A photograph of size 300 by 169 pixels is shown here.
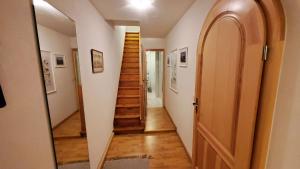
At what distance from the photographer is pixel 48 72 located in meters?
0.93

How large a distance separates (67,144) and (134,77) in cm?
294

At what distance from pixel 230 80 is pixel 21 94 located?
1337 millimetres

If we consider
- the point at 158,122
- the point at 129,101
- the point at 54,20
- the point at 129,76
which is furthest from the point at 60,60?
the point at 129,76

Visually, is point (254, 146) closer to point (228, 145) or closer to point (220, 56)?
point (228, 145)

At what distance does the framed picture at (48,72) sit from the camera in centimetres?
87

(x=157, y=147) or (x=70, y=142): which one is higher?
(x=70, y=142)

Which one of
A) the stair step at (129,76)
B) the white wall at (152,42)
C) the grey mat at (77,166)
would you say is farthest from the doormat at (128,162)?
the white wall at (152,42)

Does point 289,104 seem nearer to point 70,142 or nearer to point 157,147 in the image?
point 70,142

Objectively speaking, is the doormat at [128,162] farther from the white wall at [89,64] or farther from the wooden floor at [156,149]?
the white wall at [89,64]

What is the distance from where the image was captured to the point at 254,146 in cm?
81

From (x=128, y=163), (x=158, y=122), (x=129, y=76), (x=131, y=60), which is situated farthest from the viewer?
(x=131, y=60)

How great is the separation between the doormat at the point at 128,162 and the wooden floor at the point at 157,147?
0.07 m

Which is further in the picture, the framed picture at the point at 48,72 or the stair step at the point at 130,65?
the stair step at the point at 130,65

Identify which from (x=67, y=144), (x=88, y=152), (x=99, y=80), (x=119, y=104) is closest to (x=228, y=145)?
(x=67, y=144)
